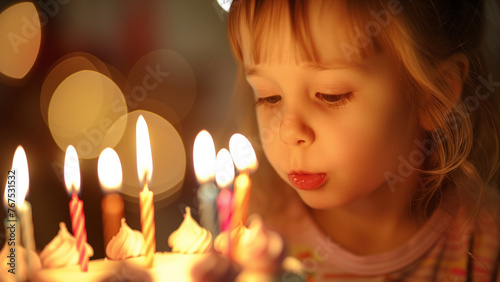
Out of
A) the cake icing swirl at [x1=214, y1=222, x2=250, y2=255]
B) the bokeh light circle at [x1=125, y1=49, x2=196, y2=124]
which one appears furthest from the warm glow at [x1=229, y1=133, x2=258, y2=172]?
the bokeh light circle at [x1=125, y1=49, x2=196, y2=124]

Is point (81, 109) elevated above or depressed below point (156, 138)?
above

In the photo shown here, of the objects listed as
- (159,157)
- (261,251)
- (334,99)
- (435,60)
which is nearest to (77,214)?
(261,251)

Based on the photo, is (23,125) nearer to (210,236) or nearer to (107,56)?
(107,56)

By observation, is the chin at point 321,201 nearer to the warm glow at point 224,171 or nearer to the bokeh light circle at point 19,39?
the warm glow at point 224,171

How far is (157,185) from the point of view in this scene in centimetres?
136

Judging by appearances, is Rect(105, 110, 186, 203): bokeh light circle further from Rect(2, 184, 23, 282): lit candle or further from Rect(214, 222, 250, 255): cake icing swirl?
Rect(214, 222, 250, 255): cake icing swirl

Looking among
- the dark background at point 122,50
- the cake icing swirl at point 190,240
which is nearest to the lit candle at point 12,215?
the dark background at point 122,50

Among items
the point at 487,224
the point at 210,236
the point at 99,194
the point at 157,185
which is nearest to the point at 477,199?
the point at 487,224

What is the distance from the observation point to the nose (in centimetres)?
112

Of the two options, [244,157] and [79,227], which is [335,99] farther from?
[79,227]

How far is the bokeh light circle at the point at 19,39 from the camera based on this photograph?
1.28 metres

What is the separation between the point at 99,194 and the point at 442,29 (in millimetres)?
1023

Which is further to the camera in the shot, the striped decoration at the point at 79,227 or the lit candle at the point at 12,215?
the lit candle at the point at 12,215

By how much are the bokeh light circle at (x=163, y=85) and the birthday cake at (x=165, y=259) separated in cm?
45
